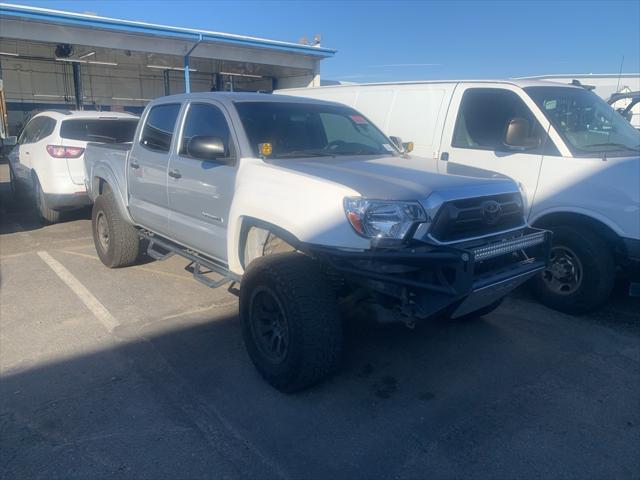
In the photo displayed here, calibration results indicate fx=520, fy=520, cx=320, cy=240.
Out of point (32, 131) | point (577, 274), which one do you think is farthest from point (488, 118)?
point (32, 131)

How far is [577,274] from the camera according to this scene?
5.04 m

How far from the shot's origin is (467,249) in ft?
10.7

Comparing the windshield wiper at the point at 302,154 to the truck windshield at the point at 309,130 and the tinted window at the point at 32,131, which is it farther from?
the tinted window at the point at 32,131

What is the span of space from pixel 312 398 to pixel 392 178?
161cm

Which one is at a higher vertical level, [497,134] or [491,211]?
[497,134]

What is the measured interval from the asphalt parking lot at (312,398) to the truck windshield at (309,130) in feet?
5.43

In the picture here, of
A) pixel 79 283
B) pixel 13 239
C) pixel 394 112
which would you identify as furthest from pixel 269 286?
pixel 13 239

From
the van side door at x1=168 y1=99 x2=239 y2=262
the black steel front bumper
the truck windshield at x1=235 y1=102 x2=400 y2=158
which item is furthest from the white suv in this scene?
the black steel front bumper

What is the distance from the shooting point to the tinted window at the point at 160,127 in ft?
16.8

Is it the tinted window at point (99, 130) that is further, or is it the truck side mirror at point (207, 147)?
the tinted window at point (99, 130)

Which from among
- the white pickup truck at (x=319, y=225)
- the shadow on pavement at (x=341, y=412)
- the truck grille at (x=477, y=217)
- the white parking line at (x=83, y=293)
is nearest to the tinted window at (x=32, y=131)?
the white parking line at (x=83, y=293)

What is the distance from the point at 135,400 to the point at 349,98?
569cm

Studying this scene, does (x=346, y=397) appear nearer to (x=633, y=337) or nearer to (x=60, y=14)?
(x=633, y=337)

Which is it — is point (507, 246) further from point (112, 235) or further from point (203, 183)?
point (112, 235)
